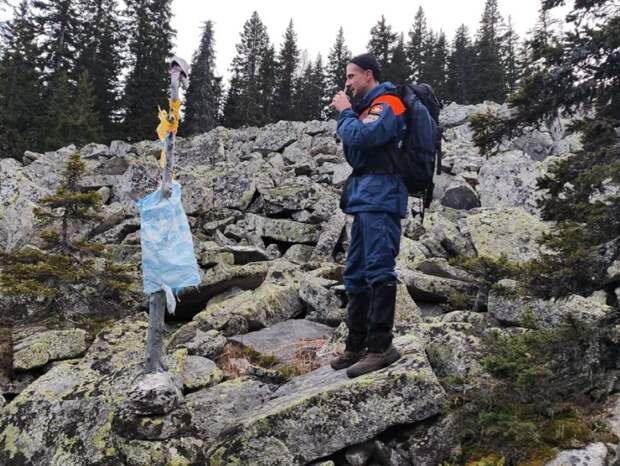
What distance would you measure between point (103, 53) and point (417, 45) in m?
39.8

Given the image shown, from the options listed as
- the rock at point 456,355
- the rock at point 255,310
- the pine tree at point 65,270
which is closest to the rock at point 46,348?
the pine tree at point 65,270

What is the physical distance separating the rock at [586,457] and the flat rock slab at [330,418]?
3.43 feet

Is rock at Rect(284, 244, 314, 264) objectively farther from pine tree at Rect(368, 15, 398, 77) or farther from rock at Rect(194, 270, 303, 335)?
pine tree at Rect(368, 15, 398, 77)

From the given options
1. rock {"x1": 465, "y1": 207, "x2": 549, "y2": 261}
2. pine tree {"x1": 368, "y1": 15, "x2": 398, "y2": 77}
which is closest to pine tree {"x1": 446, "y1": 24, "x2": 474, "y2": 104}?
pine tree {"x1": 368, "y1": 15, "x2": 398, "y2": 77}

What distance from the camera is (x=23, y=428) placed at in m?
5.34

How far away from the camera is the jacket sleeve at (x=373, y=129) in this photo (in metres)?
4.86

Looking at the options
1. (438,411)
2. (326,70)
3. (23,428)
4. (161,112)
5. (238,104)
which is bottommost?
(23,428)

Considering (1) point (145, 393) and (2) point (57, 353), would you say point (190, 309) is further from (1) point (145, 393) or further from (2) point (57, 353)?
(1) point (145, 393)

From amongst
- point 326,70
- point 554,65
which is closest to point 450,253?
point 554,65

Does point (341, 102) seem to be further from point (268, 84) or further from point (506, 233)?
point (268, 84)

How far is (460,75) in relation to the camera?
62.7 meters

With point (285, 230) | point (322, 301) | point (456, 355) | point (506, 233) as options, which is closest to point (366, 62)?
point (456, 355)

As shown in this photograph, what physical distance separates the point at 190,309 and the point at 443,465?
7.81 metres

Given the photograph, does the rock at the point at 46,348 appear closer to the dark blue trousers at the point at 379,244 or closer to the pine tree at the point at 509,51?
the dark blue trousers at the point at 379,244
